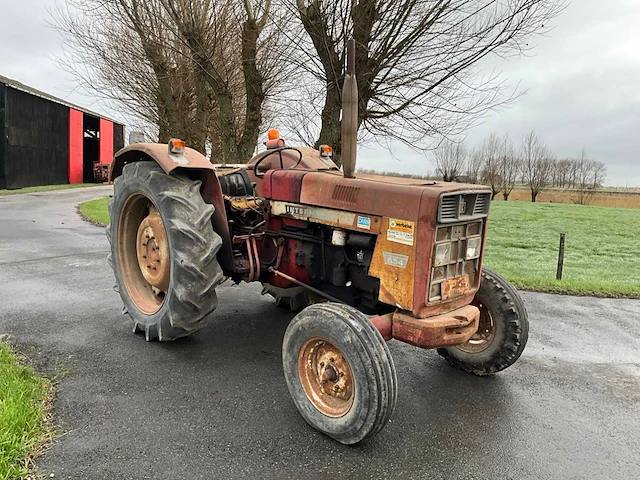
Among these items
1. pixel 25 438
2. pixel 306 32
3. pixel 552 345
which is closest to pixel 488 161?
pixel 306 32

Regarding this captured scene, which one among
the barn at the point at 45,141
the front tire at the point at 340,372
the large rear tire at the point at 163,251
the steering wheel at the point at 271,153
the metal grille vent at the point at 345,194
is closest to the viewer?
the front tire at the point at 340,372

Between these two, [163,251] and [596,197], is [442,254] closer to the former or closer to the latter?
[163,251]

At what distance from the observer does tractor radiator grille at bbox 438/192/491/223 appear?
2613 millimetres

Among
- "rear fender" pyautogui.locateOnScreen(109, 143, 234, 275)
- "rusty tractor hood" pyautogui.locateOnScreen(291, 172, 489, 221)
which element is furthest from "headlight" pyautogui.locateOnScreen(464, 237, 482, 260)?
"rear fender" pyautogui.locateOnScreen(109, 143, 234, 275)

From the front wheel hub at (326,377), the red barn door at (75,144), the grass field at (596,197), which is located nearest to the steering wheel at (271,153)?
the front wheel hub at (326,377)

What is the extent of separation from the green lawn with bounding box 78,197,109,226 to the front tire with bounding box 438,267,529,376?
9.77m

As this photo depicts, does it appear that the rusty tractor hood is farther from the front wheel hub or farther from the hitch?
the front wheel hub

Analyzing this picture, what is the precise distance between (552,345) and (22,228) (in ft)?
32.3

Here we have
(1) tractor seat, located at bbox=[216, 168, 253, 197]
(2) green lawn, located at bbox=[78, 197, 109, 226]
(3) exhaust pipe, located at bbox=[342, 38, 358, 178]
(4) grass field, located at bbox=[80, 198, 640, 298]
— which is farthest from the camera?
(2) green lawn, located at bbox=[78, 197, 109, 226]

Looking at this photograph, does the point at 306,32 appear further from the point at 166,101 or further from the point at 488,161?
the point at 488,161

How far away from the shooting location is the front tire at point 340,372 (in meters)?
2.33

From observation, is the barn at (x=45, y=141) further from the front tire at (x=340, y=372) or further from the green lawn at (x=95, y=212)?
the front tire at (x=340, y=372)

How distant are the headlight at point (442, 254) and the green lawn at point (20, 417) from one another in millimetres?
2306

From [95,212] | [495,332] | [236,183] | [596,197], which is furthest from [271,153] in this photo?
[596,197]
